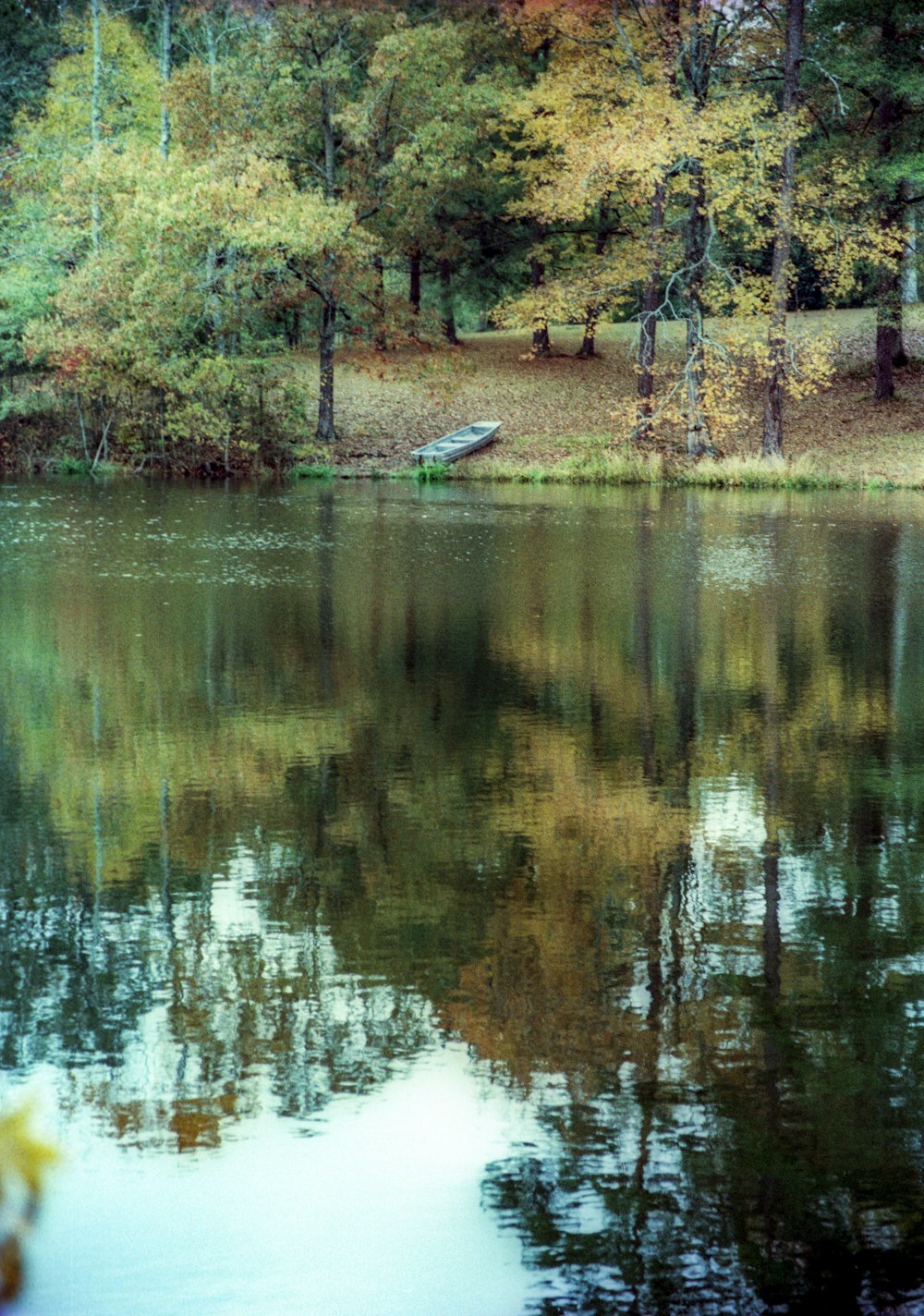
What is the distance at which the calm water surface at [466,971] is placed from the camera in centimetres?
316

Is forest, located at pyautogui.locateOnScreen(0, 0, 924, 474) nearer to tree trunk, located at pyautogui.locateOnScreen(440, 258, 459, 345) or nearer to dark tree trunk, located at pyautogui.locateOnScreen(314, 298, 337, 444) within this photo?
dark tree trunk, located at pyautogui.locateOnScreen(314, 298, 337, 444)

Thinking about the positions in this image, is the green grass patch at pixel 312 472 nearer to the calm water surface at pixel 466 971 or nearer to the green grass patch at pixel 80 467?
the green grass patch at pixel 80 467

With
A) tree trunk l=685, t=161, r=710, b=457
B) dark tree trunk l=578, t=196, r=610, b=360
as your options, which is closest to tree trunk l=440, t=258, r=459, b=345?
dark tree trunk l=578, t=196, r=610, b=360

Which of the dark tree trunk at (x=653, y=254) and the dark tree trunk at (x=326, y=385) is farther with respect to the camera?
the dark tree trunk at (x=326, y=385)

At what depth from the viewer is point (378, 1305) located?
2.96 metres

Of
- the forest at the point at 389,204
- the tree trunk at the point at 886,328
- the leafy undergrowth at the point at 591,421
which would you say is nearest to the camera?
the forest at the point at 389,204

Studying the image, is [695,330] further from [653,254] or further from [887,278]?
[887,278]

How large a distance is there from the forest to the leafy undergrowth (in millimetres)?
503

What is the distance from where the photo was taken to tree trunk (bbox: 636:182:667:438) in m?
34.7

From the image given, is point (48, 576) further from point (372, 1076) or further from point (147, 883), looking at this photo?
point (372, 1076)

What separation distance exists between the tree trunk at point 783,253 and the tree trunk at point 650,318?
257 cm

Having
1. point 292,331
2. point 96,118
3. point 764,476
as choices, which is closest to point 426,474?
point 764,476

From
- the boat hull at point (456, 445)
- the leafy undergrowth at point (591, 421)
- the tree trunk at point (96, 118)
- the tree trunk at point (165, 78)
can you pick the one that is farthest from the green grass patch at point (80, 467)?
the tree trunk at point (165, 78)

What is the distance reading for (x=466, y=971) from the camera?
472cm
